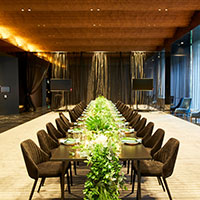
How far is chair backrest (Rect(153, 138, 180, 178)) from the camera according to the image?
3.25m

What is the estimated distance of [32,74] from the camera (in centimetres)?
1588

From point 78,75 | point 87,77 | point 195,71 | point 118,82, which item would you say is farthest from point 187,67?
point 78,75

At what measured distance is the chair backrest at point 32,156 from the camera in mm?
3199

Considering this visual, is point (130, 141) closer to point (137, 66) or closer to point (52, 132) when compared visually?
point (52, 132)

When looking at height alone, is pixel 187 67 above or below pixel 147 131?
above

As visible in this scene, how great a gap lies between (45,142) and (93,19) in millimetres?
8006

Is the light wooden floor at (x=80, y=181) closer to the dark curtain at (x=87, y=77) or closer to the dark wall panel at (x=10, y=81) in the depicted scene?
the dark wall panel at (x=10, y=81)

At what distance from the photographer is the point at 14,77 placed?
14.5 m

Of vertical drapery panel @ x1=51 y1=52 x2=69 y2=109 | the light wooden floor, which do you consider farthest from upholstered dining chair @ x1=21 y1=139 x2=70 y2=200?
vertical drapery panel @ x1=51 y1=52 x2=69 y2=109

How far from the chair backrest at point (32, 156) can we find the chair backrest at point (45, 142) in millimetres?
159

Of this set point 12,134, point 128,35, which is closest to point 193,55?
point 128,35

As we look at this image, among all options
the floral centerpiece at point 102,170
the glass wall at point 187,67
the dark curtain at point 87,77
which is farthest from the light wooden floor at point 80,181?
the dark curtain at point 87,77

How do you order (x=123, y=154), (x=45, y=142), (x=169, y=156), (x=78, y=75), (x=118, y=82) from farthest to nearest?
(x=78, y=75)
(x=118, y=82)
(x=45, y=142)
(x=169, y=156)
(x=123, y=154)

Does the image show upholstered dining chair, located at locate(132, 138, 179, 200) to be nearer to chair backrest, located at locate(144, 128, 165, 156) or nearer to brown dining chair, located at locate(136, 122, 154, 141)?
chair backrest, located at locate(144, 128, 165, 156)
